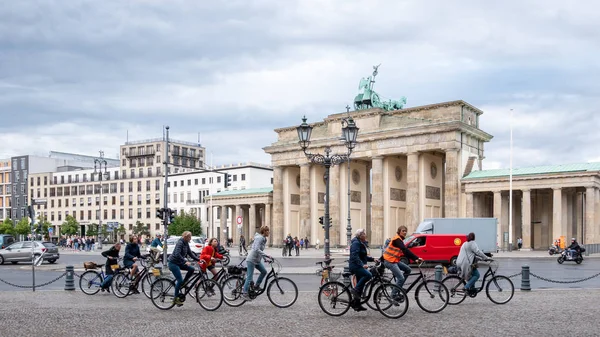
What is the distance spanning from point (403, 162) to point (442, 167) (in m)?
4.19

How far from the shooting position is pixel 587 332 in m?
12.4

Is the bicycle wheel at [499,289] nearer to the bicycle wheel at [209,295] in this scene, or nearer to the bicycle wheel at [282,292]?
the bicycle wheel at [282,292]

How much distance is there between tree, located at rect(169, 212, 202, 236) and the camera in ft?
346

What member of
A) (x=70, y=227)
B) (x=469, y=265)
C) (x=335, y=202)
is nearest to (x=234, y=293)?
(x=469, y=265)

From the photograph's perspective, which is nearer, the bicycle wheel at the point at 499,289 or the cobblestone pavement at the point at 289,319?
the cobblestone pavement at the point at 289,319

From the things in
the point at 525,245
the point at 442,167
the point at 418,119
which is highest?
the point at 418,119

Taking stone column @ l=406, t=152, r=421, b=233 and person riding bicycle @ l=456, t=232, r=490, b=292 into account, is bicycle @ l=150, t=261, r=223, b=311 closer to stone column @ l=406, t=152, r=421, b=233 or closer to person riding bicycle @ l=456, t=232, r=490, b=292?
person riding bicycle @ l=456, t=232, r=490, b=292

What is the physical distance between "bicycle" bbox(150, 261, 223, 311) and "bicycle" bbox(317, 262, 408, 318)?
283cm

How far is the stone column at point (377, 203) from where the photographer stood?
70.6 metres

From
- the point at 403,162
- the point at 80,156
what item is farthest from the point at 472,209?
the point at 80,156

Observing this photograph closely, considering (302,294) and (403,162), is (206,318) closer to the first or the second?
(302,294)

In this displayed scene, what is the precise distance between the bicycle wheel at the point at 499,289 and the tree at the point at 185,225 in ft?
293

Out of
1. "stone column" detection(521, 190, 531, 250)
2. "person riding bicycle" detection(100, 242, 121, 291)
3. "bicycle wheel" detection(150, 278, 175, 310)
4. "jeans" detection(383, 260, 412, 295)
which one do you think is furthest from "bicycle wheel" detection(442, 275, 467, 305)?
"stone column" detection(521, 190, 531, 250)

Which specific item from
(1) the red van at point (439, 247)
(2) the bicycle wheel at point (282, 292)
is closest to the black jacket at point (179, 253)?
(2) the bicycle wheel at point (282, 292)
